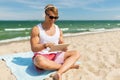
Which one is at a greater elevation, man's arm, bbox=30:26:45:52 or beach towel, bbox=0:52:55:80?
man's arm, bbox=30:26:45:52

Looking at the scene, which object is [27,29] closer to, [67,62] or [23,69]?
[23,69]

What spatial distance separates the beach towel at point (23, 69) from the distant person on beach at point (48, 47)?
117mm

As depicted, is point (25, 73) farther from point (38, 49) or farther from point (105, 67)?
point (105, 67)

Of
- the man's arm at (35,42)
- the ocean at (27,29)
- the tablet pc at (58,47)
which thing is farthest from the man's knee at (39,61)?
the ocean at (27,29)

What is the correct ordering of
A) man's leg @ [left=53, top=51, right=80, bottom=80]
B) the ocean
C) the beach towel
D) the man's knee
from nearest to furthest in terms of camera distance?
man's leg @ [left=53, top=51, right=80, bottom=80] < the man's knee < the beach towel < the ocean

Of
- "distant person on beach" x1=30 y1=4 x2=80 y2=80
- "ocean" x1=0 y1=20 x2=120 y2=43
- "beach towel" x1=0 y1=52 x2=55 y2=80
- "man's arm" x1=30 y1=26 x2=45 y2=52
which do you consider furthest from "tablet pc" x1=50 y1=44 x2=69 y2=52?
"ocean" x1=0 y1=20 x2=120 y2=43

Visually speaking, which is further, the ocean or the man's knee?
the ocean

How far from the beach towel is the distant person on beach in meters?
0.12

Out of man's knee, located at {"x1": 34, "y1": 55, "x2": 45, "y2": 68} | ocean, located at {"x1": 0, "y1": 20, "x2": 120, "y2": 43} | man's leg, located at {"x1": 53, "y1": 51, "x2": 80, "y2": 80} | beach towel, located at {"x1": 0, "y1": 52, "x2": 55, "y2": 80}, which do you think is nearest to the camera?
man's leg, located at {"x1": 53, "y1": 51, "x2": 80, "y2": 80}

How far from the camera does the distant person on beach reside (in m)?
4.36

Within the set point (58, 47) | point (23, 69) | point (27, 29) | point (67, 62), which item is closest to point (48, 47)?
point (58, 47)

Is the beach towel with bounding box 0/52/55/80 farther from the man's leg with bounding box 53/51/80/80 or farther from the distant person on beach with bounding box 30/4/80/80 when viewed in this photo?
the man's leg with bounding box 53/51/80/80

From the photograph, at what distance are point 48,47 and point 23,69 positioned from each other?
0.70 metres

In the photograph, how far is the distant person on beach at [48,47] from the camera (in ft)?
14.3
